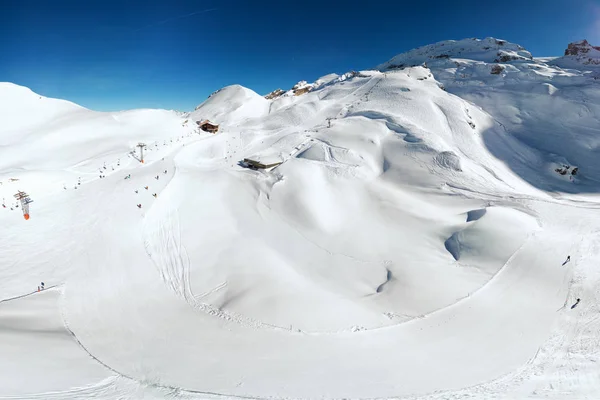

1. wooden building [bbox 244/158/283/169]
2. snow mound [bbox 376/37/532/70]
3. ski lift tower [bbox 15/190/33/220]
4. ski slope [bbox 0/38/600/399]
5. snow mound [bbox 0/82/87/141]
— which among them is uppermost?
snow mound [bbox 376/37/532/70]

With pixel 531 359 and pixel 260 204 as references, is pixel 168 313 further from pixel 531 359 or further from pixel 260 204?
pixel 531 359

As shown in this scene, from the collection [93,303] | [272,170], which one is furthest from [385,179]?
[93,303]

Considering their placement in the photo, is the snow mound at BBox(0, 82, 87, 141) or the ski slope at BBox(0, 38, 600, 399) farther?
the snow mound at BBox(0, 82, 87, 141)

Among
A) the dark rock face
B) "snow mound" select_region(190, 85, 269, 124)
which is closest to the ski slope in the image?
"snow mound" select_region(190, 85, 269, 124)

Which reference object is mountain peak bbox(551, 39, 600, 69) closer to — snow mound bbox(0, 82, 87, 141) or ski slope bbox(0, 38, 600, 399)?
ski slope bbox(0, 38, 600, 399)

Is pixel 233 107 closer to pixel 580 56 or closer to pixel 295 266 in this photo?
pixel 295 266

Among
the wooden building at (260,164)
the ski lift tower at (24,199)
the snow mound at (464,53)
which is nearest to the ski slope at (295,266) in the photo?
the ski lift tower at (24,199)

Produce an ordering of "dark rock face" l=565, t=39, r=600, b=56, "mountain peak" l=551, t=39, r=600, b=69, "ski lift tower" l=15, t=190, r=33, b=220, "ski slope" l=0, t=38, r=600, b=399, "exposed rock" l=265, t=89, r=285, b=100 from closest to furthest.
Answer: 1. "ski slope" l=0, t=38, r=600, b=399
2. "ski lift tower" l=15, t=190, r=33, b=220
3. "mountain peak" l=551, t=39, r=600, b=69
4. "dark rock face" l=565, t=39, r=600, b=56
5. "exposed rock" l=265, t=89, r=285, b=100
